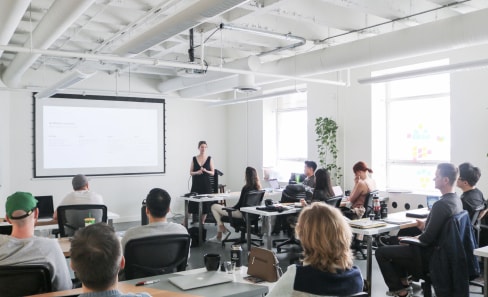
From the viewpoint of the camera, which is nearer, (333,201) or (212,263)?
(212,263)

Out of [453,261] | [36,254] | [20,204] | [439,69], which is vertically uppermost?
[439,69]

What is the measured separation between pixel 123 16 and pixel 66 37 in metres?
1.51

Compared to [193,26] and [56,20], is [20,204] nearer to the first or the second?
[193,26]

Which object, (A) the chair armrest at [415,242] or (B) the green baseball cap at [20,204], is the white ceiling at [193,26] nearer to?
(B) the green baseball cap at [20,204]

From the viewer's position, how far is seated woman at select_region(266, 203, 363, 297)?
1976 mm

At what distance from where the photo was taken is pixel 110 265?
1.63 meters

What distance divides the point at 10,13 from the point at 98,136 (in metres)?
5.57

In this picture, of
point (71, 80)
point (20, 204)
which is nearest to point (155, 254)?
point (20, 204)

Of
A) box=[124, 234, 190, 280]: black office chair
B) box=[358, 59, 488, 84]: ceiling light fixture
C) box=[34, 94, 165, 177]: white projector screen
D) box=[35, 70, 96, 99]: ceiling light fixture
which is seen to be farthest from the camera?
box=[34, 94, 165, 177]: white projector screen

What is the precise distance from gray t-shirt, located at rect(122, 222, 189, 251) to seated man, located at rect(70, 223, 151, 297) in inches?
48.5

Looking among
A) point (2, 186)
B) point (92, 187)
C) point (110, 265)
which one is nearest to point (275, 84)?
point (92, 187)

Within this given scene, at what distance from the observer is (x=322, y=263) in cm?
Answer: 203

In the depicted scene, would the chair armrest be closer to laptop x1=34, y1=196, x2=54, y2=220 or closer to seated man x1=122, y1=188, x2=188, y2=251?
seated man x1=122, y1=188, x2=188, y2=251

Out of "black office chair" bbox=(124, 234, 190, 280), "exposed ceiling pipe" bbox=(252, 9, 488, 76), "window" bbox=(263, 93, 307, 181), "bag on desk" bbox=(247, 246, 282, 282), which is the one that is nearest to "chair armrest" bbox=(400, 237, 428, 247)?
"bag on desk" bbox=(247, 246, 282, 282)
